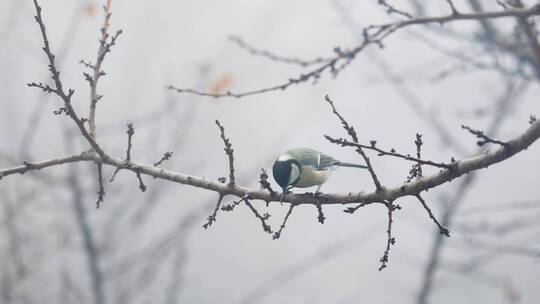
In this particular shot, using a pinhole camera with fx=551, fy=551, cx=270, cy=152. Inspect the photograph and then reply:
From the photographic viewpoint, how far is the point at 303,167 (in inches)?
120

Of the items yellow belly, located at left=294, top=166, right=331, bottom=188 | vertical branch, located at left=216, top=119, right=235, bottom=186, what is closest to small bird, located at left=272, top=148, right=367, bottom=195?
yellow belly, located at left=294, top=166, right=331, bottom=188

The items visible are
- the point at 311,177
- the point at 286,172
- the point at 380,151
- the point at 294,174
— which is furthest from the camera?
the point at 311,177

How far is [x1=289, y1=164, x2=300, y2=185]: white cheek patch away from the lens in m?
2.80

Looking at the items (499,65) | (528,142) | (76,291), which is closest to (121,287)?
(76,291)

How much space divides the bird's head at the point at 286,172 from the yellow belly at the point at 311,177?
0.18 ft

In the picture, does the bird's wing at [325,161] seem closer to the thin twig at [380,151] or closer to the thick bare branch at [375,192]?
the thick bare branch at [375,192]

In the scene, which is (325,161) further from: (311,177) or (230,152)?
(230,152)

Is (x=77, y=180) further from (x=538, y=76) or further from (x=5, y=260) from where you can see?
(x=538, y=76)

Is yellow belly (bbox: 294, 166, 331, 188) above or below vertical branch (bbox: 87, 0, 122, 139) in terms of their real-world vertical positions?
below

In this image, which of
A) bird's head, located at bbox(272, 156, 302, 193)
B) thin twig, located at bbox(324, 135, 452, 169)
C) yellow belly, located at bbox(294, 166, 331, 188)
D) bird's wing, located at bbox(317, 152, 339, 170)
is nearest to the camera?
thin twig, located at bbox(324, 135, 452, 169)

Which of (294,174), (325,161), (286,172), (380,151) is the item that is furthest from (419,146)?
(325,161)

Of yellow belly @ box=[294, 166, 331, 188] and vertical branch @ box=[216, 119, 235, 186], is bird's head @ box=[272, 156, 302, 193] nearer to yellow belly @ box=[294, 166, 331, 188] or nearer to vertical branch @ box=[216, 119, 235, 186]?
yellow belly @ box=[294, 166, 331, 188]

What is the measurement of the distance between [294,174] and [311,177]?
18 cm

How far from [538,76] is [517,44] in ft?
0.90
